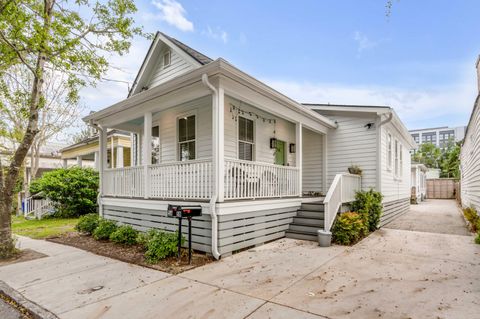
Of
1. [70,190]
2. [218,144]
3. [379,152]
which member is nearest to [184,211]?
[218,144]

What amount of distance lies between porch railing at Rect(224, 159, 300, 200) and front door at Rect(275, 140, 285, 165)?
5.52ft

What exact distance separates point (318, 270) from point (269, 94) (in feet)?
13.0

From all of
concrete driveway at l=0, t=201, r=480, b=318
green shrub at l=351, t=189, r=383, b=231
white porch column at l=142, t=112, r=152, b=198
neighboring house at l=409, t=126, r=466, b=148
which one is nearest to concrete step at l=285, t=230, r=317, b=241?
concrete driveway at l=0, t=201, r=480, b=318

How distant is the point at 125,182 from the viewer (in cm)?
793

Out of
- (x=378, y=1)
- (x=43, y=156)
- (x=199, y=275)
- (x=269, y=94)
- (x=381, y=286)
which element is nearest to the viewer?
(x=378, y=1)

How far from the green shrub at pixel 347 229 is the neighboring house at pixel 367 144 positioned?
2.51 meters

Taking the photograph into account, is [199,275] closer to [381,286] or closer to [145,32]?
[381,286]

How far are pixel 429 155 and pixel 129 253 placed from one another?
172 ft

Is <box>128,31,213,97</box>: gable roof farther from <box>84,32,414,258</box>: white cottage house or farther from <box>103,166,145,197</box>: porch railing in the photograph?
<box>103,166,145,197</box>: porch railing

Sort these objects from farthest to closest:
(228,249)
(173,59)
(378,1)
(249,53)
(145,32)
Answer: (249,53)
(173,59)
(145,32)
(228,249)
(378,1)

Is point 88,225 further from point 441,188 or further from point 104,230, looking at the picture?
point 441,188

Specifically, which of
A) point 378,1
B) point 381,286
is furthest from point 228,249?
point 378,1

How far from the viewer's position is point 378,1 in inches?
148

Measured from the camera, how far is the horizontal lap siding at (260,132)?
7977 millimetres
